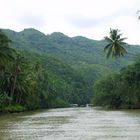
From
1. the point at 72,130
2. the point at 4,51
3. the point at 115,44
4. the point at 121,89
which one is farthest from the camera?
the point at 121,89

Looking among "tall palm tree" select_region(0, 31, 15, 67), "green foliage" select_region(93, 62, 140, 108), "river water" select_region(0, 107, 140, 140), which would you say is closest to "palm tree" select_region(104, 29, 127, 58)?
"green foliage" select_region(93, 62, 140, 108)

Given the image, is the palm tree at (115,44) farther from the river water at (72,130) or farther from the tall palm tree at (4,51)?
the river water at (72,130)

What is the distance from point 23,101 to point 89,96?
99659 mm

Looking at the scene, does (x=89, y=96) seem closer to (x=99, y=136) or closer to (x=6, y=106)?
(x=6, y=106)

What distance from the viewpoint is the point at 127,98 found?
103m

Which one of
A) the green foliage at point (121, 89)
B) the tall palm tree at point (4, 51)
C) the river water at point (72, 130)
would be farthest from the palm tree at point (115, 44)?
the river water at point (72, 130)

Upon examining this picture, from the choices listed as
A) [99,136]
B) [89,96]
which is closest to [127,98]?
[99,136]

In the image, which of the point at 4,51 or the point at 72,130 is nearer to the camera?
the point at 72,130

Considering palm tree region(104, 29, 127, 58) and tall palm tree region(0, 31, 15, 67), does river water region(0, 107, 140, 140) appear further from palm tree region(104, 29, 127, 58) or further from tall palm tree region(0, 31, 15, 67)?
palm tree region(104, 29, 127, 58)

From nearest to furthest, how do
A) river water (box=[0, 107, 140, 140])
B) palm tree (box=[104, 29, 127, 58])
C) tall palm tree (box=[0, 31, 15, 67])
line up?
river water (box=[0, 107, 140, 140]) → tall palm tree (box=[0, 31, 15, 67]) → palm tree (box=[104, 29, 127, 58])

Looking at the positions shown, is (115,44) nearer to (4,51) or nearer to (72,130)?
(4,51)

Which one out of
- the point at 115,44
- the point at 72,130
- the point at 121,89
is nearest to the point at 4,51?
the point at 115,44

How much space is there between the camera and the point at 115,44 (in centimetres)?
9494

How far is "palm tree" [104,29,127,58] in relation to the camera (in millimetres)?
94688
